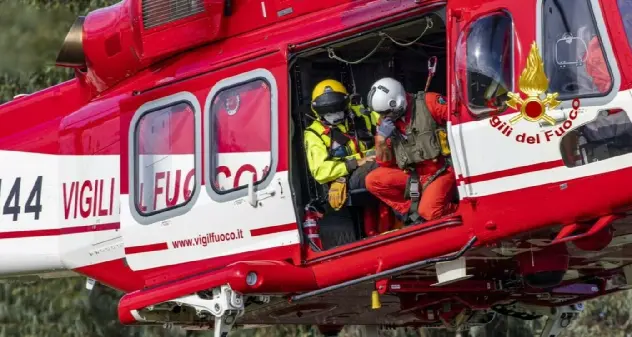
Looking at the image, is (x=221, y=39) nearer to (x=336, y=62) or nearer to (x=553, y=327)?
(x=336, y=62)

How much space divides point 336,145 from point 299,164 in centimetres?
30

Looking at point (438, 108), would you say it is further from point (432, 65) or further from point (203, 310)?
point (203, 310)

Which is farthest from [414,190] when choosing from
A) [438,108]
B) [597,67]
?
[597,67]

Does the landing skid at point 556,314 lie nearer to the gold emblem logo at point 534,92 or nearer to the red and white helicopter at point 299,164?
the red and white helicopter at point 299,164

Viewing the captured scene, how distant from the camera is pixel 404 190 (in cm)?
870

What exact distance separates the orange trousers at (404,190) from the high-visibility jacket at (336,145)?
284 mm

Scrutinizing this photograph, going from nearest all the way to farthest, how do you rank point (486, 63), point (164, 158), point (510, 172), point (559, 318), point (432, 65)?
point (510, 172) → point (486, 63) → point (432, 65) → point (164, 158) → point (559, 318)

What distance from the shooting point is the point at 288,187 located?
898cm

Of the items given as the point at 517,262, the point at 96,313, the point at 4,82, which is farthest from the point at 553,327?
the point at 4,82

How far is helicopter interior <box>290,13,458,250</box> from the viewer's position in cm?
908

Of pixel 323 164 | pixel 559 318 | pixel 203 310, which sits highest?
pixel 323 164

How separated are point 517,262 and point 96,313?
7287 mm

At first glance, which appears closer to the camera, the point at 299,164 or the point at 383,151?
the point at 383,151

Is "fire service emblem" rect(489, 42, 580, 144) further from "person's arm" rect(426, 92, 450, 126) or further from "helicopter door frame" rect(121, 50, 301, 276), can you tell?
"helicopter door frame" rect(121, 50, 301, 276)
